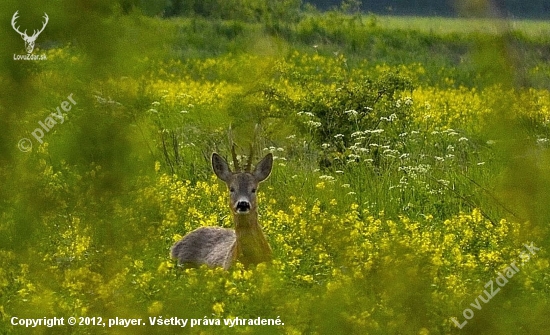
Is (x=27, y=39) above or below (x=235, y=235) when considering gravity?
below

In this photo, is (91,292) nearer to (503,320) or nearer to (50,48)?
(50,48)

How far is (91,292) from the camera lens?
2.05 metres

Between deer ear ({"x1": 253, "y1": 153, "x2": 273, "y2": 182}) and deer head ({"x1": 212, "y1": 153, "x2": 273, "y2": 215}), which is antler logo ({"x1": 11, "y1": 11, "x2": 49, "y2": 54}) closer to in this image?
deer head ({"x1": 212, "y1": 153, "x2": 273, "y2": 215})

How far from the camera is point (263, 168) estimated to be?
596 cm

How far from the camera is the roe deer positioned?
5617mm

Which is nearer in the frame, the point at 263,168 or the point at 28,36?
the point at 28,36

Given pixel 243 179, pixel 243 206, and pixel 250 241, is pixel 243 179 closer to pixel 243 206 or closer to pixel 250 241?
pixel 243 206

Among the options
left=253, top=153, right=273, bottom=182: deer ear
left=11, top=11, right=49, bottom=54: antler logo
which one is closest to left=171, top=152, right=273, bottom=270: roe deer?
left=253, top=153, right=273, bottom=182: deer ear

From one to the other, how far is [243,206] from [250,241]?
0.22 m

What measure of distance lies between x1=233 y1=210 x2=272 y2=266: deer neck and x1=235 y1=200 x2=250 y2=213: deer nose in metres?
0.11

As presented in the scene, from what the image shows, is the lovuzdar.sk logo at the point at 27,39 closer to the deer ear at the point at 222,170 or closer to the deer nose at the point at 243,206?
the deer nose at the point at 243,206

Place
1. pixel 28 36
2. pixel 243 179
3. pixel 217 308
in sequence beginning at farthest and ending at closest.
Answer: pixel 243 179
pixel 217 308
pixel 28 36

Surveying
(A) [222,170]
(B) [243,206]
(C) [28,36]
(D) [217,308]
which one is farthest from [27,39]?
(A) [222,170]

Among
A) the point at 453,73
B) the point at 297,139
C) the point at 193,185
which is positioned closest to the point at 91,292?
the point at 193,185
